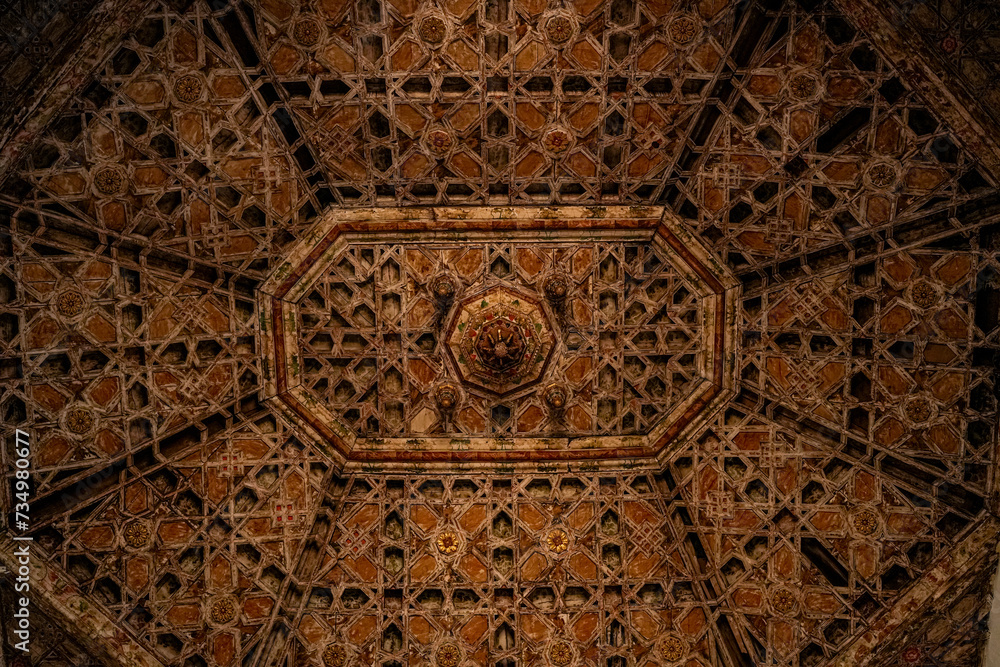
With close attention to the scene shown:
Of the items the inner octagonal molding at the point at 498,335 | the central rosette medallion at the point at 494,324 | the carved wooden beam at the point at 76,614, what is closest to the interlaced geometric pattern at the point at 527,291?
the inner octagonal molding at the point at 498,335

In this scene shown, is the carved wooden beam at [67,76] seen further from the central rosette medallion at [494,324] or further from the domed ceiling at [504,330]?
the central rosette medallion at [494,324]

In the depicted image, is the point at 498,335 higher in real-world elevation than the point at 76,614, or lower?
higher

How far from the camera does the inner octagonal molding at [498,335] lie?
346 inches

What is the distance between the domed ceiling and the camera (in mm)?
7988

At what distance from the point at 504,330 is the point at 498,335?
0.30 feet

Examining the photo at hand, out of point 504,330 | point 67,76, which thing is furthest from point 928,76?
point 67,76

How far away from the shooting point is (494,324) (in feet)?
29.3

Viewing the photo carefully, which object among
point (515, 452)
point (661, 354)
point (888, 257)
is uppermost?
point (888, 257)

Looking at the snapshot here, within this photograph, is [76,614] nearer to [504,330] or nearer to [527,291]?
[504,330]

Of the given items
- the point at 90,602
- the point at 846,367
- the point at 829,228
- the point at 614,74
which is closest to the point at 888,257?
the point at 829,228

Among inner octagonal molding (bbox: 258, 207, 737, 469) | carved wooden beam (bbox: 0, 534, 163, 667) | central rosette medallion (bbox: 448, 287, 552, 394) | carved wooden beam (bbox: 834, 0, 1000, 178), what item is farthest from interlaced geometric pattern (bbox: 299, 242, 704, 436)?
carved wooden beam (bbox: 0, 534, 163, 667)

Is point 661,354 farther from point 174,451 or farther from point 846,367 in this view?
point 174,451

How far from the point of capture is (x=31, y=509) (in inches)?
321

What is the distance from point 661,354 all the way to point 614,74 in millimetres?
3095
